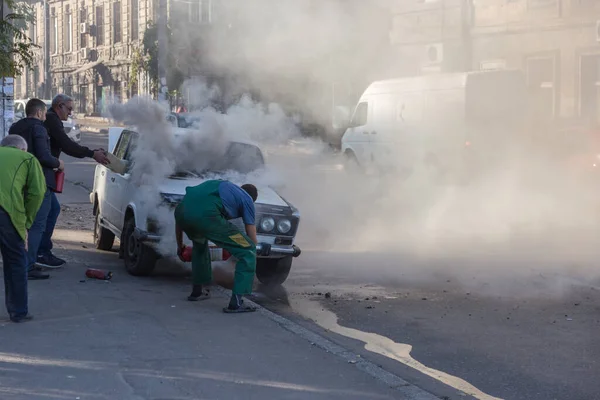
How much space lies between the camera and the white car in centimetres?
A: 902

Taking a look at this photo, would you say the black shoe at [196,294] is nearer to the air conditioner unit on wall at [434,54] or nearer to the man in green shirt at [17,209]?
the man in green shirt at [17,209]

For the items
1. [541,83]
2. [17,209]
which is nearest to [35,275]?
[17,209]

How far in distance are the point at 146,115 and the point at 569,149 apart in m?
10.9

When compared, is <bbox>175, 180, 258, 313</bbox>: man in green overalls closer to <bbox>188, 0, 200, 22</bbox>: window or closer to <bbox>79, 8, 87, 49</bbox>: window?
<bbox>188, 0, 200, 22</bbox>: window

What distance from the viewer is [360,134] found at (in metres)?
21.2

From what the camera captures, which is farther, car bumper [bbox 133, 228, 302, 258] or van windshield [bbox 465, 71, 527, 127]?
van windshield [bbox 465, 71, 527, 127]

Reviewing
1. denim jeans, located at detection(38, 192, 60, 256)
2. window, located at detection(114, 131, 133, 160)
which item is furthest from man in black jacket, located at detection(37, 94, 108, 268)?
window, located at detection(114, 131, 133, 160)

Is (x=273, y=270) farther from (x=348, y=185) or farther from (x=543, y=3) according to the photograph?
(x=543, y=3)

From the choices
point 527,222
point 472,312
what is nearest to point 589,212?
point 527,222

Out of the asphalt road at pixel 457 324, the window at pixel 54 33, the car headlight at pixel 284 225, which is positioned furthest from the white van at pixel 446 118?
the window at pixel 54 33

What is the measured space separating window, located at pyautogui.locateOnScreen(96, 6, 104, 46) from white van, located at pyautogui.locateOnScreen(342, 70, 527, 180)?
33.5 metres

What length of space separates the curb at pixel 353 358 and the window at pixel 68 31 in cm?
5009

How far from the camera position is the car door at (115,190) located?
1020cm

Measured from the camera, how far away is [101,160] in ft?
32.6
